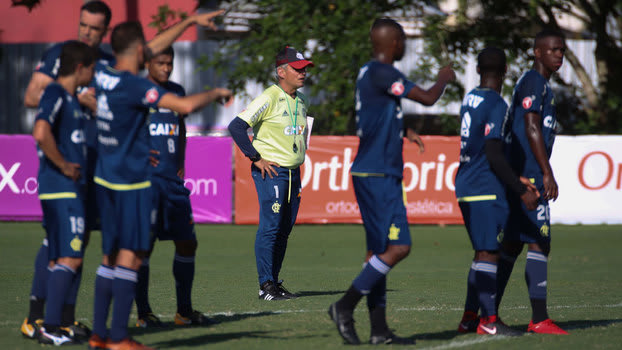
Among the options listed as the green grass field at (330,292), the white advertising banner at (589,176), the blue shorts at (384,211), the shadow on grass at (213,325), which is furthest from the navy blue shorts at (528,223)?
Answer: the white advertising banner at (589,176)

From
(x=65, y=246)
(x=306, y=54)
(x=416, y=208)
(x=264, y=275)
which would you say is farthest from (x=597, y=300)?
(x=306, y=54)

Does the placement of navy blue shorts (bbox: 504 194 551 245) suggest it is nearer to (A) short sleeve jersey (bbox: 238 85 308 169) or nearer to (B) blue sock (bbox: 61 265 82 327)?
(A) short sleeve jersey (bbox: 238 85 308 169)

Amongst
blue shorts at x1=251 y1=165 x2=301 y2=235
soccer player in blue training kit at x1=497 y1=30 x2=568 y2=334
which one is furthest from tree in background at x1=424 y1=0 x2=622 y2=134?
soccer player in blue training kit at x1=497 y1=30 x2=568 y2=334

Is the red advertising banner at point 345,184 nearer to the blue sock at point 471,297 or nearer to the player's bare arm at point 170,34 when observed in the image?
the blue sock at point 471,297

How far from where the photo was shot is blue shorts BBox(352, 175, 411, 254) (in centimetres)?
571

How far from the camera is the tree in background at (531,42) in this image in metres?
21.6

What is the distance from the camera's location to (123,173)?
17.4 ft

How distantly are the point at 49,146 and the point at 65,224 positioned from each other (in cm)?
54

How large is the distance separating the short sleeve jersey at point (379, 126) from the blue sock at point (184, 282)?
1799 mm

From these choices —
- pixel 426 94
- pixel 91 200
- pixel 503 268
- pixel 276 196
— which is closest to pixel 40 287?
pixel 91 200

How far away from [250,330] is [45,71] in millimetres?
2439

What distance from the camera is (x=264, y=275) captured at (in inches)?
325

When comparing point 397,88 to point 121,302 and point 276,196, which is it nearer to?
point 121,302

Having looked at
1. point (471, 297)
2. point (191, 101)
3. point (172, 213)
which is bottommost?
point (471, 297)
